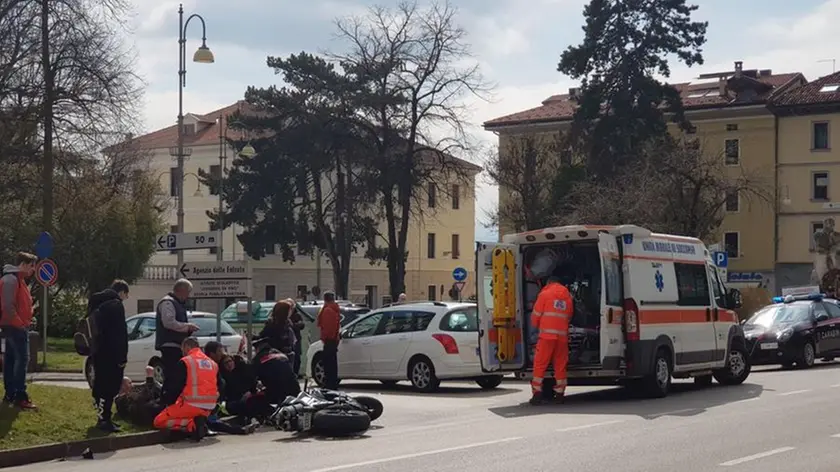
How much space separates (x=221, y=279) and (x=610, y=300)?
5760 millimetres

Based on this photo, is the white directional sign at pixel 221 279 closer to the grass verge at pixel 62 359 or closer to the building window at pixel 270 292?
the grass verge at pixel 62 359

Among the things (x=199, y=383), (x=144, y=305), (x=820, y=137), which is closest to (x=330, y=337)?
(x=199, y=383)

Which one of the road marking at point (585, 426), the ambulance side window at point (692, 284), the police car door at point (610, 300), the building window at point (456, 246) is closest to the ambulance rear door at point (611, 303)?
the police car door at point (610, 300)

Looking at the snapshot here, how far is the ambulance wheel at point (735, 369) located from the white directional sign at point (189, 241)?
30.9ft

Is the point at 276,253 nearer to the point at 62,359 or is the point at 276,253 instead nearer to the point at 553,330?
the point at 62,359

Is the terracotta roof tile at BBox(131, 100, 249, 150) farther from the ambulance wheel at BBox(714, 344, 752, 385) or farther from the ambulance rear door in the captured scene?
the ambulance rear door

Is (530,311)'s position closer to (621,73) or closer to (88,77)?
(88,77)

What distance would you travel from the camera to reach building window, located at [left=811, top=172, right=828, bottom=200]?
70812 millimetres

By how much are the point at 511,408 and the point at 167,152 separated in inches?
2789

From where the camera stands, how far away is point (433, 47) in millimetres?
49719

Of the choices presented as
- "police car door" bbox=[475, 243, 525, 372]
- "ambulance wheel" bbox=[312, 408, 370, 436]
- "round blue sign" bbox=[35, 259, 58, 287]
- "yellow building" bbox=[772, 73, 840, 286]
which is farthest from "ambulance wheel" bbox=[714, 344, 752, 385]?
"yellow building" bbox=[772, 73, 840, 286]

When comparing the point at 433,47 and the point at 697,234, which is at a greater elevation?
the point at 433,47

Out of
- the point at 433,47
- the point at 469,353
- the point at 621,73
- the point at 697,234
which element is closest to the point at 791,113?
the point at 621,73

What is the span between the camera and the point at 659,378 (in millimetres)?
19125
